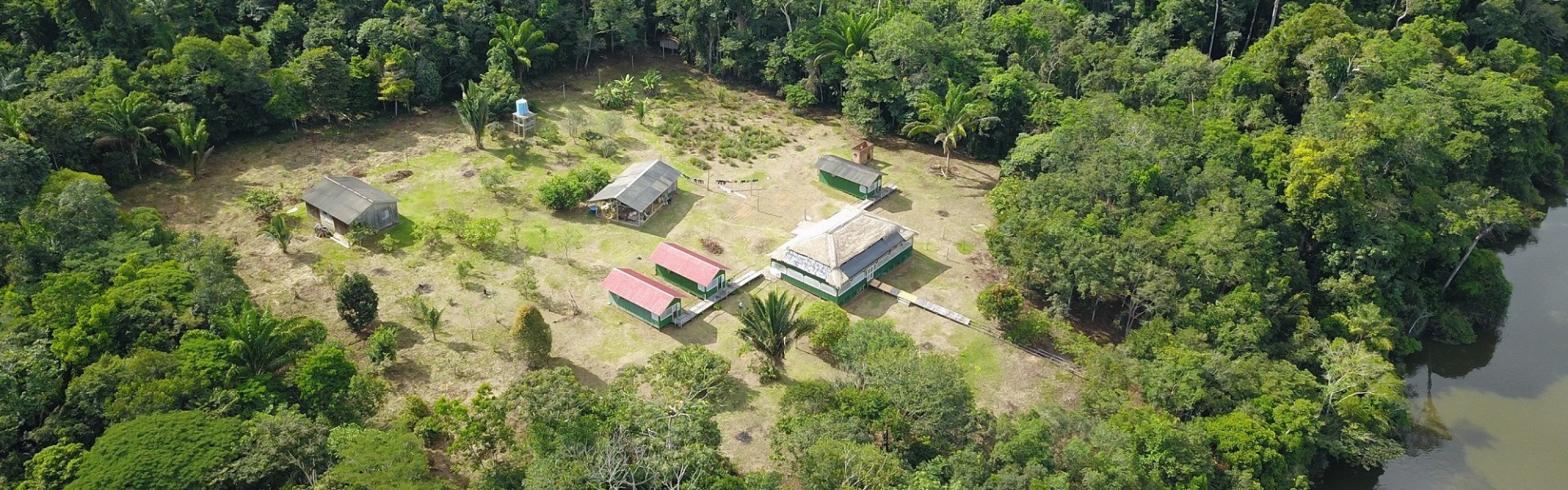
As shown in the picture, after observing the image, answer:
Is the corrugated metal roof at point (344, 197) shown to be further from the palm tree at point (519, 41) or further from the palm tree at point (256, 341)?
the palm tree at point (519, 41)

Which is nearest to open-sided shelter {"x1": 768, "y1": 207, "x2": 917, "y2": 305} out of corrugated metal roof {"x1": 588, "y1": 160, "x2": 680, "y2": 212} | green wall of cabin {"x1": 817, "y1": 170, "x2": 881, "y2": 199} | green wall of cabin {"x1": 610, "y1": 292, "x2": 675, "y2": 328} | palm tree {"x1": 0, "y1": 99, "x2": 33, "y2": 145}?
green wall of cabin {"x1": 817, "y1": 170, "x2": 881, "y2": 199}

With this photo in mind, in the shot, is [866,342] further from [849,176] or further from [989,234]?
[849,176]

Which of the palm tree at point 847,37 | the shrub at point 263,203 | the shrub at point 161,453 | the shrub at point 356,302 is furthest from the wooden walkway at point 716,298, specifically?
the shrub at point 263,203

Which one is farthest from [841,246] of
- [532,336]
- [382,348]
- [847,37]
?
[847,37]

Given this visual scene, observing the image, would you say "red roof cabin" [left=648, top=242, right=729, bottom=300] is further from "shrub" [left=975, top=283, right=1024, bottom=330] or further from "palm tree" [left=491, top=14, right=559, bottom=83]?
"palm tree" [left=491, top=14, right=559, bottom=83]

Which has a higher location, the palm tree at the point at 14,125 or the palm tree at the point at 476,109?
the palm tree at the point at 14,125

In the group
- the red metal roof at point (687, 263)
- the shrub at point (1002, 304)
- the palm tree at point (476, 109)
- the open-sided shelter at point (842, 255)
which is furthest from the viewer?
the palm tree at point (476, 109)

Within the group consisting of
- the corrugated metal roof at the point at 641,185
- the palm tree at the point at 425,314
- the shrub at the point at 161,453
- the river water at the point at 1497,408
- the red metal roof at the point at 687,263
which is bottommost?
the river water at the point at 1497,408
